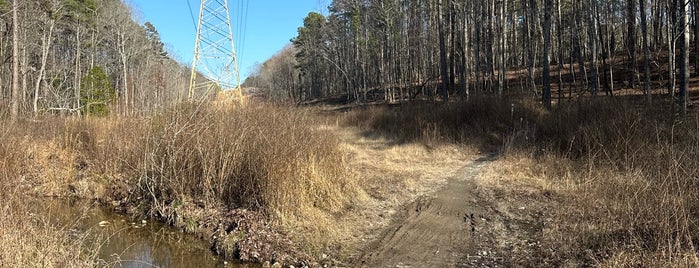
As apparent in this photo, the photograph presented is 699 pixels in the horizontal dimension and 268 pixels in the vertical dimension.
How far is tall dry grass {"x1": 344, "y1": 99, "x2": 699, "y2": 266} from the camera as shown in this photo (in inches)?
159

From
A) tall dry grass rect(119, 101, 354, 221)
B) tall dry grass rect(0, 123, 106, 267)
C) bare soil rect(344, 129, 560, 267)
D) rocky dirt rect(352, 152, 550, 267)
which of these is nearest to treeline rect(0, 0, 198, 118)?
tall dry grass rect(119, 101, 354, 221)

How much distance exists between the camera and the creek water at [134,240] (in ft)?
17.1

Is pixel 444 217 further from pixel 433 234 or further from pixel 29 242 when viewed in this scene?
pixel 29 242

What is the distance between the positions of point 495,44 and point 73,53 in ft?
125

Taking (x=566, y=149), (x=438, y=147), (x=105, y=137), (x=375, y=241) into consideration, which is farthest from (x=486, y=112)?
(x=105, y=137)

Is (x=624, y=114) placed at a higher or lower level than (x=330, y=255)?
higher

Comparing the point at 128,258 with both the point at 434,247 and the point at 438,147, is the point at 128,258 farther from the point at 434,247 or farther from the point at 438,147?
the point at 438,147

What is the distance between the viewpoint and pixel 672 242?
3.86 m

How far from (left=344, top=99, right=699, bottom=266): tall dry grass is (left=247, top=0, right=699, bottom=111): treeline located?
80.6 inches

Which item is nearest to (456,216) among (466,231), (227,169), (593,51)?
(466,231)

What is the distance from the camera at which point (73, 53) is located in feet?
134

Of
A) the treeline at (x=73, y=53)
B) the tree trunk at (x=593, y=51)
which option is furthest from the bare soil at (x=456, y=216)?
the treeline at (x=73, y=53)

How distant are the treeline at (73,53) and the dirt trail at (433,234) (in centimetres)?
1360

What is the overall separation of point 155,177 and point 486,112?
10.7 metres
